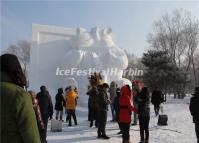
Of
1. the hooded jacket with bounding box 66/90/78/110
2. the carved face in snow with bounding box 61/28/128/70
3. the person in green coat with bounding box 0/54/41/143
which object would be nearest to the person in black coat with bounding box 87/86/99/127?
the hooded jacket with bounding box 66/90/78/110

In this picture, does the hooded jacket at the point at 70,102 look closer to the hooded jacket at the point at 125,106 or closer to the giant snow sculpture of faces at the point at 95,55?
the hooded jacket at the point at 125,106

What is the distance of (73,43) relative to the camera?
30734 millimetres

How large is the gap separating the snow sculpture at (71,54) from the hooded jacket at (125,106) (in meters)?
18.9

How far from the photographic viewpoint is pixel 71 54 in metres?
29.2

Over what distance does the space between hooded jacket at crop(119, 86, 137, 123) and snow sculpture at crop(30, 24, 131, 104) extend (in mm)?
18889

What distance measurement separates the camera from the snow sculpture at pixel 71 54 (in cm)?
2892

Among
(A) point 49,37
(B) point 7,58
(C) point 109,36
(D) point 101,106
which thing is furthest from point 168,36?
(B) point 7,58

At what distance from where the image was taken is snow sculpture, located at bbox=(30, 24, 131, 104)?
94.9 ft

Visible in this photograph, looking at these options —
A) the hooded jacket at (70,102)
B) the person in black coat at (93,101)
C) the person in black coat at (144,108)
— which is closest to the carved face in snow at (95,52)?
the hooded jacket at (70,102)

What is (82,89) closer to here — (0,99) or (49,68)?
(49,68)

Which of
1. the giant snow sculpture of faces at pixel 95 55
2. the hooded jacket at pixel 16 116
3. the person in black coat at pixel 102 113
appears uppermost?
the giant snow sculpture of faces at pixel 95 55

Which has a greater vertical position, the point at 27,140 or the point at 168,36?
the point at 168,36

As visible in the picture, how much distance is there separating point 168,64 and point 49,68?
14640 millimetres

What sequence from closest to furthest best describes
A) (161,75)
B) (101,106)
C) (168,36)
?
1. (101,106)
2. (161,75)
3. (168,36)
